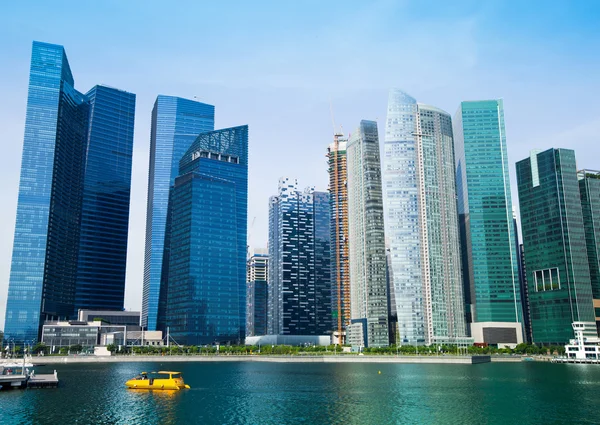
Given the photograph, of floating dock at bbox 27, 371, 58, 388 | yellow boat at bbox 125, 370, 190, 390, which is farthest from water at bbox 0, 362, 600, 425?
yellow boat at bbox 125, 370, 190, 390

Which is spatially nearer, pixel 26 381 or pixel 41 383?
pixel 26 381

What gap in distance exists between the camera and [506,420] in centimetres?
8719

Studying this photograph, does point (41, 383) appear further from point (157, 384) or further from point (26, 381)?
point (157, 384)

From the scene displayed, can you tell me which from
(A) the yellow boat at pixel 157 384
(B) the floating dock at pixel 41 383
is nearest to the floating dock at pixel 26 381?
(B) the floating dock at pixel 41 383

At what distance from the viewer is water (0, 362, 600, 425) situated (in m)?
88.6

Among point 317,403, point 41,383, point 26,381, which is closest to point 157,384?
point 41,383

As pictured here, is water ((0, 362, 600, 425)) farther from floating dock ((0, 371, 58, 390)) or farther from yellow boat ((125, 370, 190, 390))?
floating dock ((0, 371, 58, 390))

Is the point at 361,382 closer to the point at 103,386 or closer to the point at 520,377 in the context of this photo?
the point at 520,377

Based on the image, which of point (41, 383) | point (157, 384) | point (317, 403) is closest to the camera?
point (317, 403)

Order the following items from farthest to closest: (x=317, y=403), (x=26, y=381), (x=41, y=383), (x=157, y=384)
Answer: (x=41, y=383) → (x=157, y=384) → (x=26, y=381) → (x=317, y=403)

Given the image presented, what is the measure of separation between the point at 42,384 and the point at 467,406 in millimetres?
95070

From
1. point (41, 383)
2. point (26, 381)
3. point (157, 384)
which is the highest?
point (26, 381)

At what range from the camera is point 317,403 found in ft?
351

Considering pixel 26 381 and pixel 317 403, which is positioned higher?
pixel 26 381
